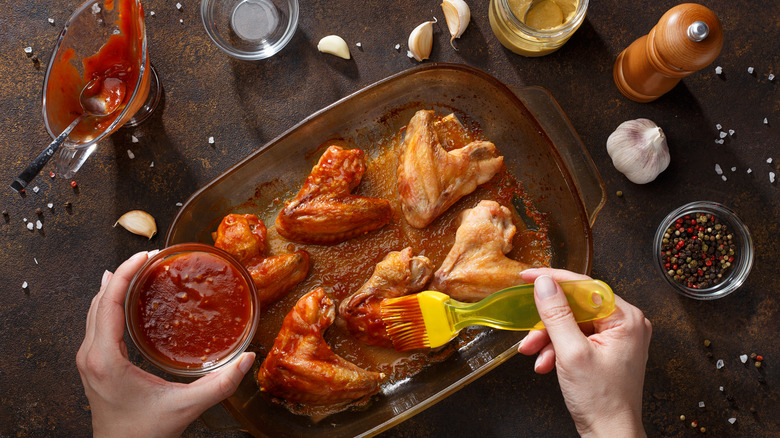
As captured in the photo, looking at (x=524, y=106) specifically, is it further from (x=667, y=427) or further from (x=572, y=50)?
(x=667, y=427)

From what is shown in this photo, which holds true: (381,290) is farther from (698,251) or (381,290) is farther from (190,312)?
(698,251)

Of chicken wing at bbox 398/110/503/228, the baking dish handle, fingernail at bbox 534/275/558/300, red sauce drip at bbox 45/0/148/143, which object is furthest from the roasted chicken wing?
the baking dish handle

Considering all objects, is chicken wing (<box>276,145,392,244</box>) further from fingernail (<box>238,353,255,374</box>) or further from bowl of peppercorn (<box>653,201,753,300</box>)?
bowl of peppercorn (<box>653,201,753,300</box>)

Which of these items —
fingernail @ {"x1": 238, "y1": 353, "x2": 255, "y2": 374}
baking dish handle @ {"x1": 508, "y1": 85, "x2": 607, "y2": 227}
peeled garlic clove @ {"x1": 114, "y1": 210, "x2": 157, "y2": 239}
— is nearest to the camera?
fingernail @ {"x1": 238, "y1": 353, "x2": 255, "y2": 374}

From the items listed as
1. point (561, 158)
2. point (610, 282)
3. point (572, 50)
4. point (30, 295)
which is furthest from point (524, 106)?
point (30, 295)

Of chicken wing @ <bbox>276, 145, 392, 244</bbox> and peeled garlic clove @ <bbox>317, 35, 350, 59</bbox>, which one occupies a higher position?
peeled garlic clove @ <bbox>317, 35, 350, 59</bbox>

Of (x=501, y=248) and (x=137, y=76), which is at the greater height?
(x=137, y=76)

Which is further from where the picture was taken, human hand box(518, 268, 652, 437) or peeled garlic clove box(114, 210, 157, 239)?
peeled garlic clove box(114, 210, 157, 239)

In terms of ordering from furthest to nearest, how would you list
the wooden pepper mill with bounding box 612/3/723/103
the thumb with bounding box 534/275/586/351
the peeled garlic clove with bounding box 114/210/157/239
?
the peeled garlic clove with bounding box 114/210/157/239
the wooden pepper mill with bounding box 612/3/723/103
the thumb with bounding box 534/275/586/351
